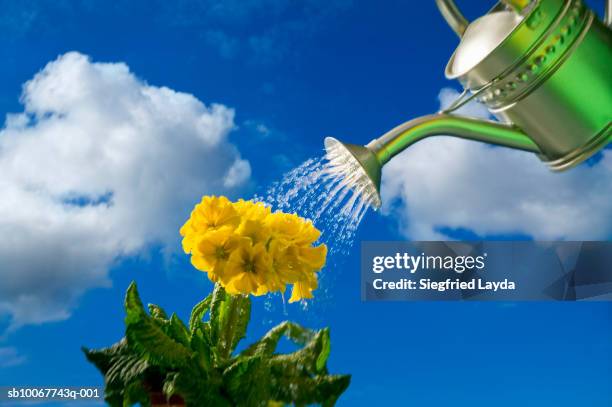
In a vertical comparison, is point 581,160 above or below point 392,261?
below

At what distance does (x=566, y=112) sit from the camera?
3.15 feet

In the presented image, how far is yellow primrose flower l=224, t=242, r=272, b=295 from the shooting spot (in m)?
0.69

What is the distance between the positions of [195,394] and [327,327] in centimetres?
18

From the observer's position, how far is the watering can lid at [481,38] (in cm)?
91

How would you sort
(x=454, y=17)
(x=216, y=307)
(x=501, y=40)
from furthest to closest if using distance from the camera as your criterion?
(x=454, y=17) → (x=501, y=40) → (x=216, y=307)

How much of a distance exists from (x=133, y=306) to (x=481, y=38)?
559 millimetres

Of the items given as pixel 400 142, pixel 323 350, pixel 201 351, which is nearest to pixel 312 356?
pixel 323 350

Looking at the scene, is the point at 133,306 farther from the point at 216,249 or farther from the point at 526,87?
the point at 526,87

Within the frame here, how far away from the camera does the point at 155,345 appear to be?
0.69 m

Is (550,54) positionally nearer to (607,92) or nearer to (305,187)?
(607,92)

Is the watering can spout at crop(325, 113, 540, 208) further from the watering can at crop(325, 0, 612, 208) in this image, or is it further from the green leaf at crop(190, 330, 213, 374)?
the green leaf at crop(190, 330, 213, 374)

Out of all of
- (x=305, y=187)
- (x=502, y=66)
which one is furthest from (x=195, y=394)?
(x=502, y=66)

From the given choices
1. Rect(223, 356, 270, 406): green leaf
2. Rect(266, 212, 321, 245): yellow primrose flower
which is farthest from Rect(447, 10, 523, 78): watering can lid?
Rect(223, 356, 270, 406): green leaf

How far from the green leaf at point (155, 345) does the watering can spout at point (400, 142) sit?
0.32 m
